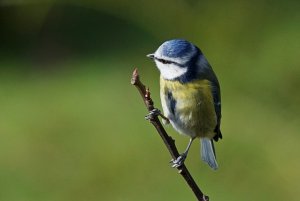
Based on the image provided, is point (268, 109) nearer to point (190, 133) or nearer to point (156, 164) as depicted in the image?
point (156, 164)

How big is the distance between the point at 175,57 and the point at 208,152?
29cm

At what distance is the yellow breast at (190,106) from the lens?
122 centimetres

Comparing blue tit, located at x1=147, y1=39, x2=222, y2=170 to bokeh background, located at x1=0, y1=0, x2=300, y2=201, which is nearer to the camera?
blue tit, located at x1=147, y1=39, x2=222, y2=170

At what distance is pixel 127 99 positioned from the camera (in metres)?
3.12

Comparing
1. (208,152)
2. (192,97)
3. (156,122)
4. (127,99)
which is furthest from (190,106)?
(127,99)

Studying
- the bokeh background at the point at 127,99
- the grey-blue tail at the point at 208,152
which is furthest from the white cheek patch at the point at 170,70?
the bokeh background at the point at 127,99

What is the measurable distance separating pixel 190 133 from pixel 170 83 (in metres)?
0.10

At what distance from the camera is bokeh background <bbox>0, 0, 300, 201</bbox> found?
2514mm

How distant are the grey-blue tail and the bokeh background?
1056mm

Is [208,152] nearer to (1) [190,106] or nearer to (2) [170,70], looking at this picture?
(1) [190,106]

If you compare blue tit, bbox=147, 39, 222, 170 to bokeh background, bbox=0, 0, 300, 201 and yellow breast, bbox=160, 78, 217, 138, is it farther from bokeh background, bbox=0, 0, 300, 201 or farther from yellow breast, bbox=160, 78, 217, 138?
bokeh background, bbox=0, 0, 300, 201

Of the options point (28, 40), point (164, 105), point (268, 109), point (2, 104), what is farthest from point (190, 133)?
point (28, 40)

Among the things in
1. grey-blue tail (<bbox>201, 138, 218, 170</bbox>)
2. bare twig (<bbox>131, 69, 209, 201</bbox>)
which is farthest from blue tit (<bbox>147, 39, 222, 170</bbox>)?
bare twig (<bbox>131, 69, 209, 201</bbox>)

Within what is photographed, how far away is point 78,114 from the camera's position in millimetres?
3027
